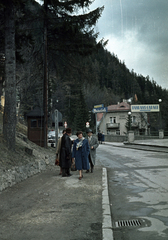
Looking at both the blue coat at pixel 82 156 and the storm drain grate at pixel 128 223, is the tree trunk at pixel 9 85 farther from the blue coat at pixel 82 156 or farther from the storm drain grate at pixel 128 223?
the storm drain grate at pixel 128 223

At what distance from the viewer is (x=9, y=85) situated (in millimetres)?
10203

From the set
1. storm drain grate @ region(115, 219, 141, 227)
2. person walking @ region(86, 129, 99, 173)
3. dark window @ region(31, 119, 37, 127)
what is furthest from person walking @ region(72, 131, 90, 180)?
dark window @ region(31, 119, 37, 127)

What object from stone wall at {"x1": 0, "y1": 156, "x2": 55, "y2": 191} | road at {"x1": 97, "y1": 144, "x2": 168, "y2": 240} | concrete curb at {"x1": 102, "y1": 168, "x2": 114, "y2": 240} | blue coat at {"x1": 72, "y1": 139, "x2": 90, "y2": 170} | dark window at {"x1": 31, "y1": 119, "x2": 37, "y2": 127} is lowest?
road at {"x1": 97, "y1": 144, "x2": 168, "y2": 240}

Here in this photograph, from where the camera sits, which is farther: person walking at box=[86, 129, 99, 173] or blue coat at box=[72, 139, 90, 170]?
person walking at box=[86, 129, 99, 173]

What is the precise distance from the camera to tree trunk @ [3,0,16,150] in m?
10.0

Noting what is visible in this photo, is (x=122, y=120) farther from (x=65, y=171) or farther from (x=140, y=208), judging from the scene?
(x=140, y=208)

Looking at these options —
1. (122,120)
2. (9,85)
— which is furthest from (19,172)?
(122,120)

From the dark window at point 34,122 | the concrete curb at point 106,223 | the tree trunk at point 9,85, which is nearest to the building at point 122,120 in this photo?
the dark window at point 34,122

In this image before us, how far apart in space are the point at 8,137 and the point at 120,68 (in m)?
167

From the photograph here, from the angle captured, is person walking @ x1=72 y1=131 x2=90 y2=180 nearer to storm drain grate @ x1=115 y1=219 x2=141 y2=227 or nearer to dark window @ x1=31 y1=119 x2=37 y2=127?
storm drain grate @ x1=115 y1=219 x2=141 y2=227

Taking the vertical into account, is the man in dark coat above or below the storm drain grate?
above

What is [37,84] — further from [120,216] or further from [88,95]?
[88,95]

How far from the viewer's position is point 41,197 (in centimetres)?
628

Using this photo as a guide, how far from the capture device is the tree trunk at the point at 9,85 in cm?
1004
